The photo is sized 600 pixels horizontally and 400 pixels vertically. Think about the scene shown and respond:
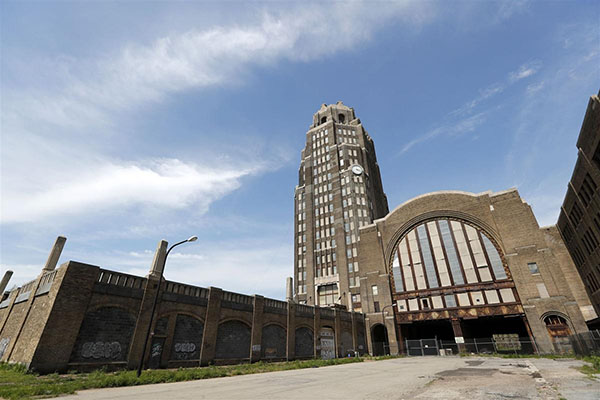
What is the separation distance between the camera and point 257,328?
2634cm

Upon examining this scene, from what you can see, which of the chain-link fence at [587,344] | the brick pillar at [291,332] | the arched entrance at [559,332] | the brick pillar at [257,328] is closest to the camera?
the chain-link fence at [587,344]

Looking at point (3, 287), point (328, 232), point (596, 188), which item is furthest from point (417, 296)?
point (3, 287)

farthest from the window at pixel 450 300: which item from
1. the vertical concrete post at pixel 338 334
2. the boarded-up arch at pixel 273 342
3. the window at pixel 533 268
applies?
the boarded-up arch at pixel 273 342

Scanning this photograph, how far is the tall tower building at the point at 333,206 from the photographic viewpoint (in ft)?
215

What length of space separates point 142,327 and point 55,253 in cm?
863

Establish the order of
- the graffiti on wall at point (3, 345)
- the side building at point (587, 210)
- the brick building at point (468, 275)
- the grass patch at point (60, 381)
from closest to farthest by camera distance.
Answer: the grass patch at point (60, 381) < the graffiti on wall at point (3, 345) < the side building at point (587, 210) < the brick building at point (468, 275)

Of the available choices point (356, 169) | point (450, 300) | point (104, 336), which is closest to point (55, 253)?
point (104, 336)

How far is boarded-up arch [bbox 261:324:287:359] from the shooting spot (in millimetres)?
26984

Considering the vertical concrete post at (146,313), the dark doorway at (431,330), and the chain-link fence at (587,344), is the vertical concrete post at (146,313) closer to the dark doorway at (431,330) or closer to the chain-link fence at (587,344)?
the chain-link fence at (587,344)

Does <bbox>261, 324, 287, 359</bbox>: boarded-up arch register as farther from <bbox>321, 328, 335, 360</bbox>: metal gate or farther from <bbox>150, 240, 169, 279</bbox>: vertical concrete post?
<bbox>150, 240, 169, 279</bbox>: vertical concrete post

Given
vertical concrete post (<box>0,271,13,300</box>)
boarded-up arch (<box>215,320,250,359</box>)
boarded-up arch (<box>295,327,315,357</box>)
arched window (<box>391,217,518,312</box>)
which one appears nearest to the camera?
boarded-up arch (<box>215,320,250,359</box>)

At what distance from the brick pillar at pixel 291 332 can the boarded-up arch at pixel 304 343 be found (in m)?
1.14

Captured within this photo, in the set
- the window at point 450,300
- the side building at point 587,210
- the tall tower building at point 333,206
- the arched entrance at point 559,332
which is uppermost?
the tall tower building at point 333,206

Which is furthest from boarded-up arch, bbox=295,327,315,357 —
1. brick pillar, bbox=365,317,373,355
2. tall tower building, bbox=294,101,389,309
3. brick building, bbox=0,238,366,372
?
tall tower building, bbox=294,101,389,309
